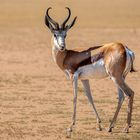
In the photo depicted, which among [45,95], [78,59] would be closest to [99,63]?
[78,59]

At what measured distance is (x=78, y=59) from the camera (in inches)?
530

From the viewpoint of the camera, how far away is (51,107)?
54.4 ft

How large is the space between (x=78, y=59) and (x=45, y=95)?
548 centimetres

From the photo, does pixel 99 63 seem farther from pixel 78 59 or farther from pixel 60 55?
pixel 60 55

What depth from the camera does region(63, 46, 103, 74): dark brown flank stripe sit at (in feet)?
43.6

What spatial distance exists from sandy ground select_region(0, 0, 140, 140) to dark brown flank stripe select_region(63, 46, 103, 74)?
1.32 meters

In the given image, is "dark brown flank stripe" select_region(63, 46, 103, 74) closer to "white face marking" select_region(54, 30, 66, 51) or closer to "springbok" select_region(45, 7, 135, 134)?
"springbok" select_region(45, 7, 135, 134)

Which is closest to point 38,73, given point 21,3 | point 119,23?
point 119,23

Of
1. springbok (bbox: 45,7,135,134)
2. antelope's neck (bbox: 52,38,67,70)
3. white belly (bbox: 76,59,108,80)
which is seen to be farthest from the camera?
antelope's neck (bbox: 52,38,67,70)

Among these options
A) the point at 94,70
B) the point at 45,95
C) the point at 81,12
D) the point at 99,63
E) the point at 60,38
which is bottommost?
the point at 81,12

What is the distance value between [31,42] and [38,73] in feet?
38.7

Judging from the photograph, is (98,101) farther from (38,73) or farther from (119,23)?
(119,23)

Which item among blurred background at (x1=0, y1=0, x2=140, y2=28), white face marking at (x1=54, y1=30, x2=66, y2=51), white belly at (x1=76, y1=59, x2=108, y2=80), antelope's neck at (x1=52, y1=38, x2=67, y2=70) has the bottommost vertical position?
blurred background at (x1=0, y1=0, x2=140, y2=28)

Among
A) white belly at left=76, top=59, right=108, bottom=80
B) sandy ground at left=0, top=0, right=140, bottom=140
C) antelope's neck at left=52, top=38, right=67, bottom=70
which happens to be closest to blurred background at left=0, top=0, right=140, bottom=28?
sandy ground at left=0, top=0, right=140, bottom=140
